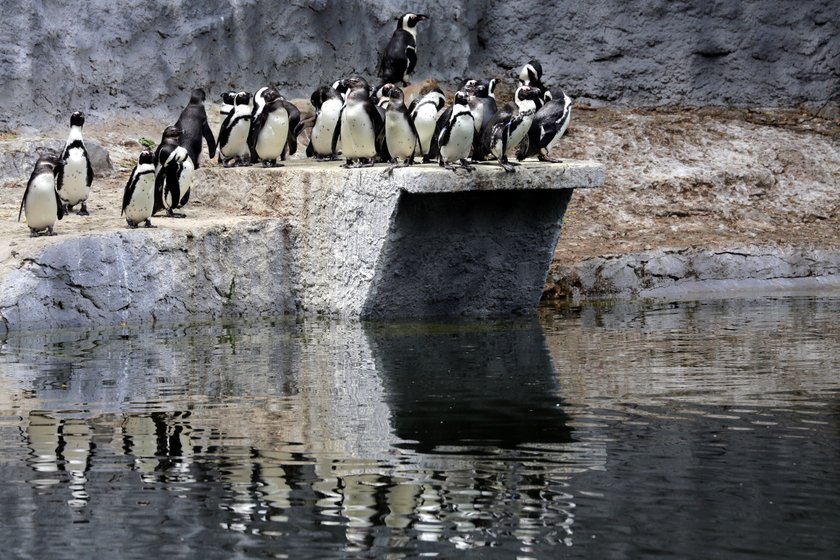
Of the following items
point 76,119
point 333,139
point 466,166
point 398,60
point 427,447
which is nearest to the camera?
point 427,447

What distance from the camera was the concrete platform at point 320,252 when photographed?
11352 millimetres

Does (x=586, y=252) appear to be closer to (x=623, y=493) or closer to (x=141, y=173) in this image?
(x=141, y=173)

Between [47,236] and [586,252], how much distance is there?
5027 millimetres

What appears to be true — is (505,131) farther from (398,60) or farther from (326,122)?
(398,60)

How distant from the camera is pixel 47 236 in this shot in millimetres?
11555

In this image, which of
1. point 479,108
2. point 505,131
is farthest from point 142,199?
Answer: point 505,131

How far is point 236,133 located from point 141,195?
78.4 inches

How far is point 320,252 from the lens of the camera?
489 inches

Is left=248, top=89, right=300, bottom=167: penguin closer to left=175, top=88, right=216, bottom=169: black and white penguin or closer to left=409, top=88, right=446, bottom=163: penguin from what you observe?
left=175, top=88, right=216, bottom=169: black and white penguin

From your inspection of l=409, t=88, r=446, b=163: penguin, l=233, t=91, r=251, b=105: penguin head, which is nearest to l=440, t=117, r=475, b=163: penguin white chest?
l=409, t=88, r=446, b=163: penguin

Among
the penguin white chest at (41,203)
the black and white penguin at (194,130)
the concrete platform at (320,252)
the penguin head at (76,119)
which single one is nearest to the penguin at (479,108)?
the concrete platform at (320,252)

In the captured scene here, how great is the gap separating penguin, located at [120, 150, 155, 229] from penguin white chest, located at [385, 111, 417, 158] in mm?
1890

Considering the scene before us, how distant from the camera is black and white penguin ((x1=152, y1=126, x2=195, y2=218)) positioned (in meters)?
12.5

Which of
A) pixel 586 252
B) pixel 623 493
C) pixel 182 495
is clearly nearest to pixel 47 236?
pixel 586 252
